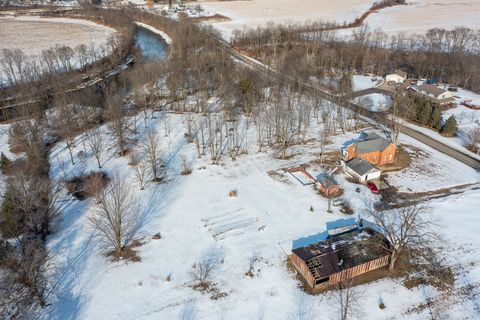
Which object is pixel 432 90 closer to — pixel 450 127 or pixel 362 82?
pixel 362 82

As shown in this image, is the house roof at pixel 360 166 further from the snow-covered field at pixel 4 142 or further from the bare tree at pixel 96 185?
the snow-covered field at pixel 4 142

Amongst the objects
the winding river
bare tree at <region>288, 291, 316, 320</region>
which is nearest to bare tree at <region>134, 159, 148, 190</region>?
bare tree at <region>288, 291, 316, 320</region>

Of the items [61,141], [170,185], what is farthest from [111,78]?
[170,185]

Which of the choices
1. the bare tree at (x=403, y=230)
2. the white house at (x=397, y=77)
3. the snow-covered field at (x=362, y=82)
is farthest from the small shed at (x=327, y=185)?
the white house at (x=397, y=77)

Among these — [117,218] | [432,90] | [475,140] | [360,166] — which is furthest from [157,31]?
[117,218]

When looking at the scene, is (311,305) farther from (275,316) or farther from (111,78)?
(111,78)
